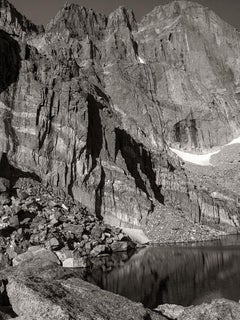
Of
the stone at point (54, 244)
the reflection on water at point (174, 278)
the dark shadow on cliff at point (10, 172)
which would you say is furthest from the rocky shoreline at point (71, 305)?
the dark shadow on cliff at point (10, 172)

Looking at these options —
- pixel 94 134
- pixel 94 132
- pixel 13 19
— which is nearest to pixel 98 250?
pixel 94 134

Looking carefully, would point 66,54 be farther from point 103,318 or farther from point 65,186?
point 103,318

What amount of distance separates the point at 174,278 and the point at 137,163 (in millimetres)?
80412

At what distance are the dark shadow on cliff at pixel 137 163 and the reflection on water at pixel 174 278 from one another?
5511cm

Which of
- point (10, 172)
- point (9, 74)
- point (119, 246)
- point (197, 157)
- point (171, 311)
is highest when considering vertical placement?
point (9, 74)

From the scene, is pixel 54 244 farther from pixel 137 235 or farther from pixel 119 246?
pixel 137 235

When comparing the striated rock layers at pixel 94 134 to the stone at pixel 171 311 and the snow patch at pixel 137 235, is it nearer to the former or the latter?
the snow patch at pixel 137 235

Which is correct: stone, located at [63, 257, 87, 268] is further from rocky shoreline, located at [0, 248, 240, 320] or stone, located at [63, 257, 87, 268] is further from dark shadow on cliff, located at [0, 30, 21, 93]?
dark shadow on cliff, located at [0, 30, 21, 93]

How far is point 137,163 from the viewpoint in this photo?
123 meters

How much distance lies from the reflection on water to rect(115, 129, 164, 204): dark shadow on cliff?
55109 mm

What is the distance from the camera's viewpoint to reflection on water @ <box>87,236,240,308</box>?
113ft

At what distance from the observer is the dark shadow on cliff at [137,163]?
118 m

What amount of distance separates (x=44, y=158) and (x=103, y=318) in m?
85.5

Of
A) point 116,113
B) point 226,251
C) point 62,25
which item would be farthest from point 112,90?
point 226,251
